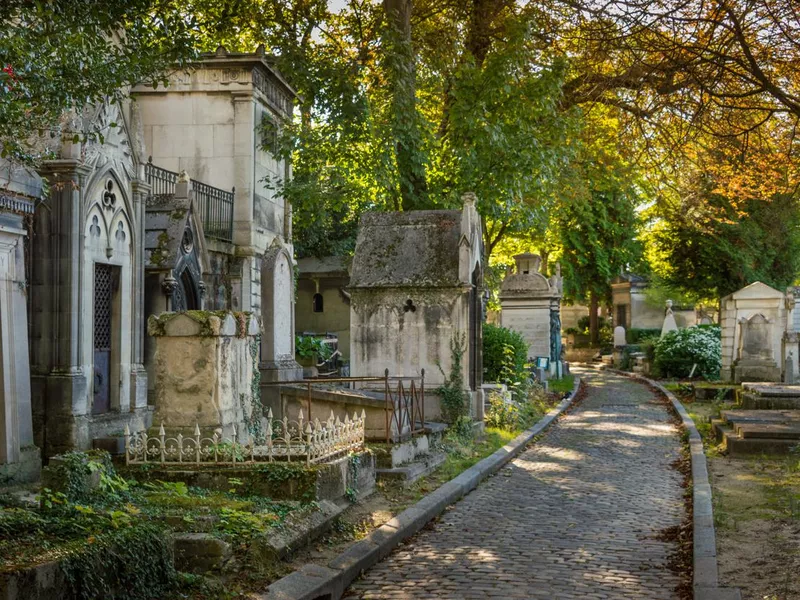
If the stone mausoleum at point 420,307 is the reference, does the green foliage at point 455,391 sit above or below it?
below

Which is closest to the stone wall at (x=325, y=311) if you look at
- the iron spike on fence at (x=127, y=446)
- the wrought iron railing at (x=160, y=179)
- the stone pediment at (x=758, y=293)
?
the stone pediment at (x=758, y=293)

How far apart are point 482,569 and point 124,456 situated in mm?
3551

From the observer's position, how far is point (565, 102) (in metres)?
22.0

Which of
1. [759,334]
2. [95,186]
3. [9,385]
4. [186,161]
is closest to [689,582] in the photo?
[9,385]

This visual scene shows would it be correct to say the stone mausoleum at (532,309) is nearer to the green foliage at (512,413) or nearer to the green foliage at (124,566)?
the green foliage at (512,413)

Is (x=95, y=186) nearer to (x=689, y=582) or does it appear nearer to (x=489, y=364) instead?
(x=689, y=582)

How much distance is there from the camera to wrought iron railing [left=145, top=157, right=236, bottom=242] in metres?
15.9

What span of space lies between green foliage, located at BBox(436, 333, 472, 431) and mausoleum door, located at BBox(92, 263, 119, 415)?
5289mm

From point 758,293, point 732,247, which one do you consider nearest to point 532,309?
point 758,293

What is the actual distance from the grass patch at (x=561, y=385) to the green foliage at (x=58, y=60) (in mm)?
18626

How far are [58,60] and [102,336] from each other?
15.5 feet

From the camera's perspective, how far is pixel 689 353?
29.2 m

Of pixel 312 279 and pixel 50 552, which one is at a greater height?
pixel 312 279

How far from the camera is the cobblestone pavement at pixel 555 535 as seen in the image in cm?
684
